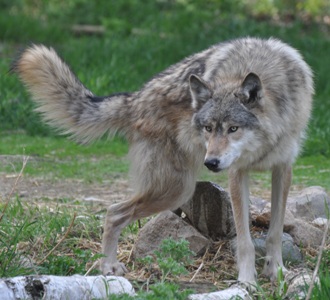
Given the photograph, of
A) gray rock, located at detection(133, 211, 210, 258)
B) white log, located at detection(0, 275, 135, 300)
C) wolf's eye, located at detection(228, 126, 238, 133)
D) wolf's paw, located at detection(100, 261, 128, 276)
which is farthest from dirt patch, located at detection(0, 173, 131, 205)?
white log, located at detection(0, 275, 135, 300)

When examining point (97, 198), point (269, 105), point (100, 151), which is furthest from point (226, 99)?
Result: point (100, 151)

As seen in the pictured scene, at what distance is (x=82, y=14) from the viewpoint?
1691cm

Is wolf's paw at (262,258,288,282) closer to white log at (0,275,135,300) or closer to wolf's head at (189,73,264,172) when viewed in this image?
wolf's head at (189,73,264,172)

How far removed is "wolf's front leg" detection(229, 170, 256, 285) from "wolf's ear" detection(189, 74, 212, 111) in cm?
55

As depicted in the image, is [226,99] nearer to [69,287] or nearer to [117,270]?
[117,270]

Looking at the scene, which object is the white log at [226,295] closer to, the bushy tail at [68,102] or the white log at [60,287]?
the white log at [60,287]

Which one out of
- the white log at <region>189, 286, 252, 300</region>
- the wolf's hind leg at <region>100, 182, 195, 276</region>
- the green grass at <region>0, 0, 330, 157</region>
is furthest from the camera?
the green grass at <region>0, 0, 330, 157</region>

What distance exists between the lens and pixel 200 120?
605 centimetres

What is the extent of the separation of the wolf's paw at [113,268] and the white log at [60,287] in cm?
105

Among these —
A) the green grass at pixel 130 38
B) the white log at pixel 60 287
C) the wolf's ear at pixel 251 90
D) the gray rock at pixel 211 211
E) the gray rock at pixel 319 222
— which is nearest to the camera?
the white log at pixel 60 287

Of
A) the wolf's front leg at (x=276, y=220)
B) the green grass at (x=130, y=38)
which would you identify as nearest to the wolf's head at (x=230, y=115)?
the wolf's front leg at (x=276, y=220)

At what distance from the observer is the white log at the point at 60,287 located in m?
4.54

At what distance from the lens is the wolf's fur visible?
6.01m

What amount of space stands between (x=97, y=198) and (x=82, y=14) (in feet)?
30.2
